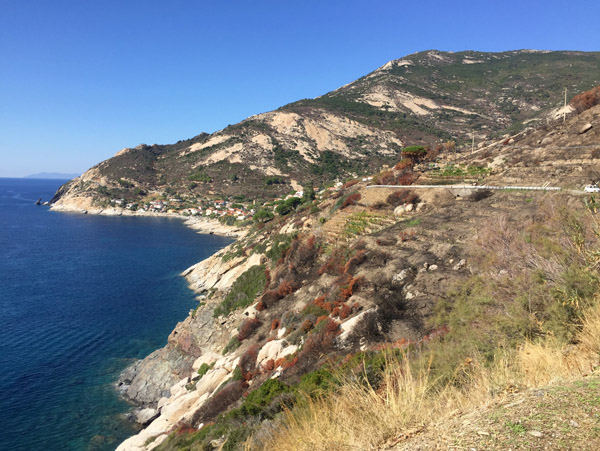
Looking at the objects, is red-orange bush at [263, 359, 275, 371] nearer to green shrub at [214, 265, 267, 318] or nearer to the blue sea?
green shrub at [214, 265, 267, 318]

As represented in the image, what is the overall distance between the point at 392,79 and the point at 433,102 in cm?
3482

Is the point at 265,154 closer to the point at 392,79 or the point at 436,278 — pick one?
the point at 392,79

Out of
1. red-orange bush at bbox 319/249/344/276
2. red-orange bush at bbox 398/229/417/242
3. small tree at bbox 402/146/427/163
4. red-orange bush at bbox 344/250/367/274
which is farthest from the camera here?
small tree at bbox 402/146/427/163

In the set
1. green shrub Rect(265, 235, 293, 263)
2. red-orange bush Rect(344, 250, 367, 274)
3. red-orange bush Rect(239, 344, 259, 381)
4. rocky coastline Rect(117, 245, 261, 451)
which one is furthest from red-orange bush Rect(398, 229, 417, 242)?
rocky coastline Rect(117, 245, 261, 451)

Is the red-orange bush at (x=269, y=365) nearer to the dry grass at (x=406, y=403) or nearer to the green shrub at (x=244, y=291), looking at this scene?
the dry grass at (x=406, y=403)

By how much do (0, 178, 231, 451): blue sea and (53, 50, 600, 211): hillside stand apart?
194 ft

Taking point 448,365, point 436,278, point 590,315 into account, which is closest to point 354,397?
point 448,365

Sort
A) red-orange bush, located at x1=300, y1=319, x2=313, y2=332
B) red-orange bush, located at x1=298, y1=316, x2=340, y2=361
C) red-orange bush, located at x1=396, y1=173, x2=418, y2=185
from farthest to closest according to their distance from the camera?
red-orange bush, located at x1=396, y1=173, x2=418, y2=185, red-orange bush, located at x1=300, y1=319, x2=313, y2=332, red-orange bush, located at x1=298, y1=316, x2=340, y2=361

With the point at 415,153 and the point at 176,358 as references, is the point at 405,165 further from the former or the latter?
the point at 176,358

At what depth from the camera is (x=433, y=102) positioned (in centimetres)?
15475

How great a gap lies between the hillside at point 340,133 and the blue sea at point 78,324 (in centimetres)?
5925

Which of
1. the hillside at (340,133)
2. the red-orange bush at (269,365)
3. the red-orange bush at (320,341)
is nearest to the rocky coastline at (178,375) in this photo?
the red-orange bush at (269,365)

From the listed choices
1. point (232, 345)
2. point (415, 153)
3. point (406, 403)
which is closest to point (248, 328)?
point (232, 345)

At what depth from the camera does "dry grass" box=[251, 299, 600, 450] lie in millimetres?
4312
